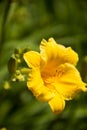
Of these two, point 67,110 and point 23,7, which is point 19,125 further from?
point 23,7

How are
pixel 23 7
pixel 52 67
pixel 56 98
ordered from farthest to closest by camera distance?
pixel 23 7, pixel 52 67, pixel 56 98

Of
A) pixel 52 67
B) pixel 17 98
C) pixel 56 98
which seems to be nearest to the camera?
pixel 56 98

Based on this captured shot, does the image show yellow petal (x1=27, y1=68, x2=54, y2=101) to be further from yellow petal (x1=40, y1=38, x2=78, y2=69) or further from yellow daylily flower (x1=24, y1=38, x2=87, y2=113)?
yellow petal (x1=40, y1=38, x2=78, y2=69)

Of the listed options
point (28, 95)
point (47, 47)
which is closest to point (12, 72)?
point (47, 47)

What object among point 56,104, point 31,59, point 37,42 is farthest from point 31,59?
point 37,42

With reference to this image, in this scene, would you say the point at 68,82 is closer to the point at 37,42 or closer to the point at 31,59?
A: the point at 31,59

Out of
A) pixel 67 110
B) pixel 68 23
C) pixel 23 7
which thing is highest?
pixel 23 7
